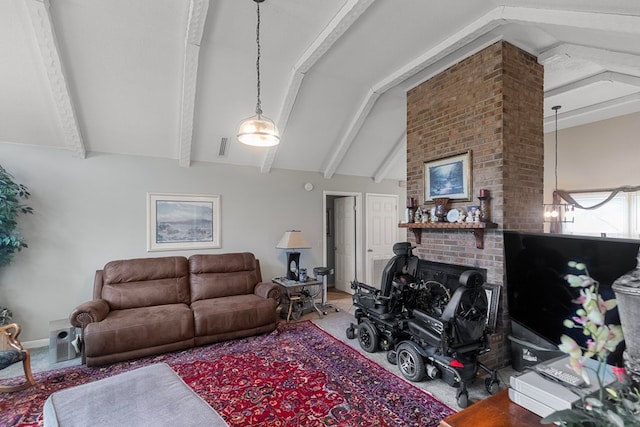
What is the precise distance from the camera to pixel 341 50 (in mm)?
3332

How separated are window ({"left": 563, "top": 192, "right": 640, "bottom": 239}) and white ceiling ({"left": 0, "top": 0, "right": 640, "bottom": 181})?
1.47 m

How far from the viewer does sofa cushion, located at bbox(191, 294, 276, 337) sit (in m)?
3.54

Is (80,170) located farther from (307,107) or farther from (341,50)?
(341,50)

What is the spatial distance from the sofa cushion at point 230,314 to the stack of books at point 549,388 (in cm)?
305

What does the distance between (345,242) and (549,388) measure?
16.9 feet

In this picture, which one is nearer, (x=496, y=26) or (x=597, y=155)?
(x=496, y=26)

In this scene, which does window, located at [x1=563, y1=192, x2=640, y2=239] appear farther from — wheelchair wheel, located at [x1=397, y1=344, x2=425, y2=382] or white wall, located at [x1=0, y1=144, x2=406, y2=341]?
white wall, located at [x1=0, y1=144, x2=406, y2=341]

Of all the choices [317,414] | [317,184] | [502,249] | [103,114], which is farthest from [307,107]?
[317,414]

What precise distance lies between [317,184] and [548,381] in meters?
4.67

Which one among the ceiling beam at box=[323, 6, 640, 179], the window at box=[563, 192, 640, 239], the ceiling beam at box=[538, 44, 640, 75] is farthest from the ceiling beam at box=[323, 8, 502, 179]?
the window at box=[563, 192, 640, 239]

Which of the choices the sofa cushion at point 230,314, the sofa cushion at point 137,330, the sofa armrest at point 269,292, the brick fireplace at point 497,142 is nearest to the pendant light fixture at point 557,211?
the brick fireplace at point 497,142

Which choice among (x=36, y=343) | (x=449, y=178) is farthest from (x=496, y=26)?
(x=36, y=343)

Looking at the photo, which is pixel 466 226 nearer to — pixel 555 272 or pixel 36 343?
pixel 555 272

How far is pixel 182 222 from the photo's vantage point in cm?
449
